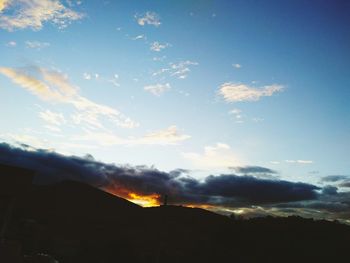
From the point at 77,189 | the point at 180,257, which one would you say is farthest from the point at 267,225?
the point at 77,189

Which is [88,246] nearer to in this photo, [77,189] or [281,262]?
[281,262]

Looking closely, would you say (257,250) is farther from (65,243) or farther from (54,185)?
(54,185)

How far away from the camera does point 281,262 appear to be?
45812 mm

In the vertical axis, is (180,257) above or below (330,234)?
below

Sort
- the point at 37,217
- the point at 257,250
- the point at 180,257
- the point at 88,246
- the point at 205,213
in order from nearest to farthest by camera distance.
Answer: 1. the point at 88,246
2. the point at 180,257
3. the point at 257,250
4. the point at 37,217
5. the point at 205,213

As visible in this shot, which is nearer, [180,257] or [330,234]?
[180,257]

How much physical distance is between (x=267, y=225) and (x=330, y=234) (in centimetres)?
1160

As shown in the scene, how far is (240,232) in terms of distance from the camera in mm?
65312

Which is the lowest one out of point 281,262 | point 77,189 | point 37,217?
point 281,262

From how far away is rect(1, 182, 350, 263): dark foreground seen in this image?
3628cm

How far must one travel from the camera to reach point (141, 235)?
200ft

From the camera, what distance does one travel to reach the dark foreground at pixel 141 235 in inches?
1428

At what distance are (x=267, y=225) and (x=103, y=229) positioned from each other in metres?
32.2

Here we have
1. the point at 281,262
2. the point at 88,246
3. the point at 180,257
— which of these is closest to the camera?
the point at 88,246
